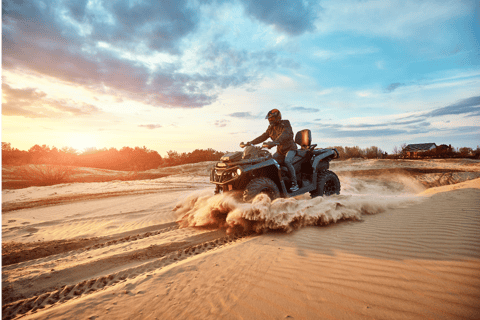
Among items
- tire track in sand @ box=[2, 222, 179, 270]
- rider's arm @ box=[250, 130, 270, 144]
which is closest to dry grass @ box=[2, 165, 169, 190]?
tire track in sand @ box=[2, 222, 179, 270]

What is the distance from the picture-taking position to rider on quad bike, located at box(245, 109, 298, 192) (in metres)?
6.85

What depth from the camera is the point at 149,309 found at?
103 inches

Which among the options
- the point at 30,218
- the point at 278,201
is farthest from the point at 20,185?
the point at 278,201

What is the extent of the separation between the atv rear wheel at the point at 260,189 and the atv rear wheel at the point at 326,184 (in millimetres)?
2285

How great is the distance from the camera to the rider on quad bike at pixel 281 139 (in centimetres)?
685

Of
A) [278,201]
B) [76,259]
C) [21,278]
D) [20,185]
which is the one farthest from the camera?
[20,185]

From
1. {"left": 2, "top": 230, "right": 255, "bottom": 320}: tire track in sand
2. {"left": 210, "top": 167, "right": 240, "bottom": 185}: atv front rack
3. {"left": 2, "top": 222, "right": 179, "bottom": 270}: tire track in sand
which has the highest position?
{"left": 210, "top": 167, "right": 240, "bottom": 185}: atv front rack

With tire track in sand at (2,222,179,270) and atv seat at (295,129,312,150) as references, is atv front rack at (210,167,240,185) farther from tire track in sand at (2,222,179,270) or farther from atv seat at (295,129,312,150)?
atv seat at (295,129,312,150)

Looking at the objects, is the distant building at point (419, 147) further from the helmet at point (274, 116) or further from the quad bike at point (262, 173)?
the helmet at point (274, 116)

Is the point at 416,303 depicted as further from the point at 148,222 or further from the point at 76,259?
the point at 148,222

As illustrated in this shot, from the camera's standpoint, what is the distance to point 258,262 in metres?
3.59

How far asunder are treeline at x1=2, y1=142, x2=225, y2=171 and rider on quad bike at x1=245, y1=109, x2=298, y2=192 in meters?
20.5

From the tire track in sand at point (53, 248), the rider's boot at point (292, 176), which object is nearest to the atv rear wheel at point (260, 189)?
the rider's boot at point (292, 176)

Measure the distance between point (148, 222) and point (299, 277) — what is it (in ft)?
16.5
